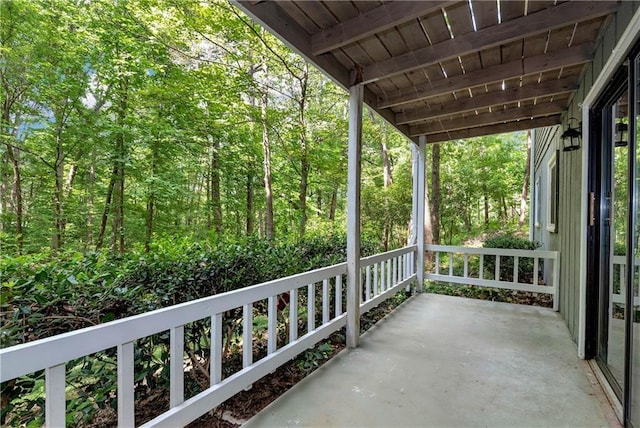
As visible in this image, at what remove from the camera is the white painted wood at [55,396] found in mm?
1106

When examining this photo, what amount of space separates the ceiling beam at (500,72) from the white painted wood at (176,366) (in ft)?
10.1

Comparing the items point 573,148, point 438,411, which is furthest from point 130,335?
point 573,148

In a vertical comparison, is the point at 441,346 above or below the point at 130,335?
below

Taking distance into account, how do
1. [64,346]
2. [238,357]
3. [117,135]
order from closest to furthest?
[64,346] < [238,357] < [117,135]

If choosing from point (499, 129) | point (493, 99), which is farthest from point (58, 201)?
point (499, 129)

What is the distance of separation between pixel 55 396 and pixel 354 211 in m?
2.33

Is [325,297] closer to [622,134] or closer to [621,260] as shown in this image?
[621,260]

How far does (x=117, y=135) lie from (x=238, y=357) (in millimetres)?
6802

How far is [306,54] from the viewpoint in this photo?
238 cm

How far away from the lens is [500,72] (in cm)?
283

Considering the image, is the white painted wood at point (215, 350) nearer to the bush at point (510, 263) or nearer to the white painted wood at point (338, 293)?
the white painted wood at point (338, 293)

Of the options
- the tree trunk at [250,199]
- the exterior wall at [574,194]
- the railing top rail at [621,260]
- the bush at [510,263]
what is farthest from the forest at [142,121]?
the railing top rail at [621,260]

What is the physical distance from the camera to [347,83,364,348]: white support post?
2930 mm

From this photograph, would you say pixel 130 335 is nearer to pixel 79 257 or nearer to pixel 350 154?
pixel 79 257
